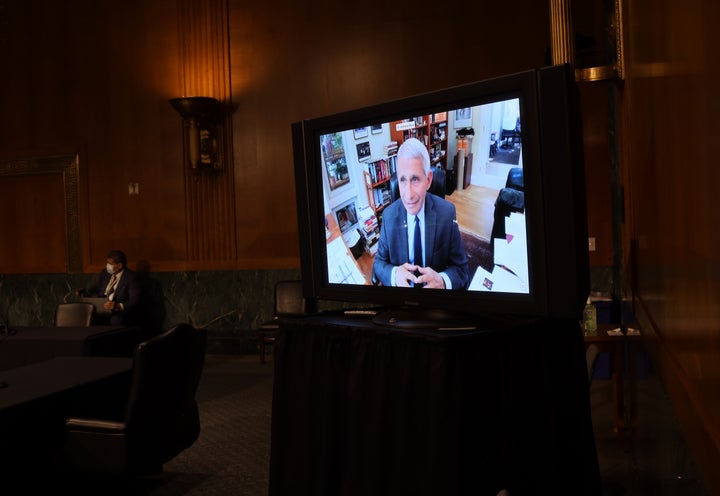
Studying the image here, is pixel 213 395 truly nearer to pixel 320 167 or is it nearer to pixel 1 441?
pixel 1 441

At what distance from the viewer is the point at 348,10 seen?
27.3 ft

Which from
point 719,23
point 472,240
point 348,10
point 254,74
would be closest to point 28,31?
point 254,74

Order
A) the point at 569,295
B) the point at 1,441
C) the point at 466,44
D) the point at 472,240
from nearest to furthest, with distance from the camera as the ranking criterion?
1. the point at 569,295
2. the point at 472,240
3. the point at 1,441
4. the point at 466,44

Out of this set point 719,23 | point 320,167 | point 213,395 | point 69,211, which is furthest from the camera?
point 69,211

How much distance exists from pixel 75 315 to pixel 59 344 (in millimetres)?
1273

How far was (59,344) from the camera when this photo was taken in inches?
233

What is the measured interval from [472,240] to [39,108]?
8758 mm

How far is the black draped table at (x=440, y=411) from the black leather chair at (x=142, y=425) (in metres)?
1.06

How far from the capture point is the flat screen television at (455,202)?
7.08ft

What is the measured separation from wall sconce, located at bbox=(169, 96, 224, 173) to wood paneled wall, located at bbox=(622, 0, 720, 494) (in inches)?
267

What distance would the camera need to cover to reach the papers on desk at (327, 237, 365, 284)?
2.75m

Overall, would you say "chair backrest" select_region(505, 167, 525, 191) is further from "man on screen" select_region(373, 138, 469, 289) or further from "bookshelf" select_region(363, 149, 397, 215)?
"bookshelf" select_region(363, 149, 397, 215)

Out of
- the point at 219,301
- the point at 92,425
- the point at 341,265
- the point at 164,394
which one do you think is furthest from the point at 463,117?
the point at 219,301

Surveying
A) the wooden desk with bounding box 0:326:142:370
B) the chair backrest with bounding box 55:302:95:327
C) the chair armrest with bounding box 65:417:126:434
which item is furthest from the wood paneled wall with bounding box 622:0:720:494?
the chair backrest with bounding box 55:302:95:327
